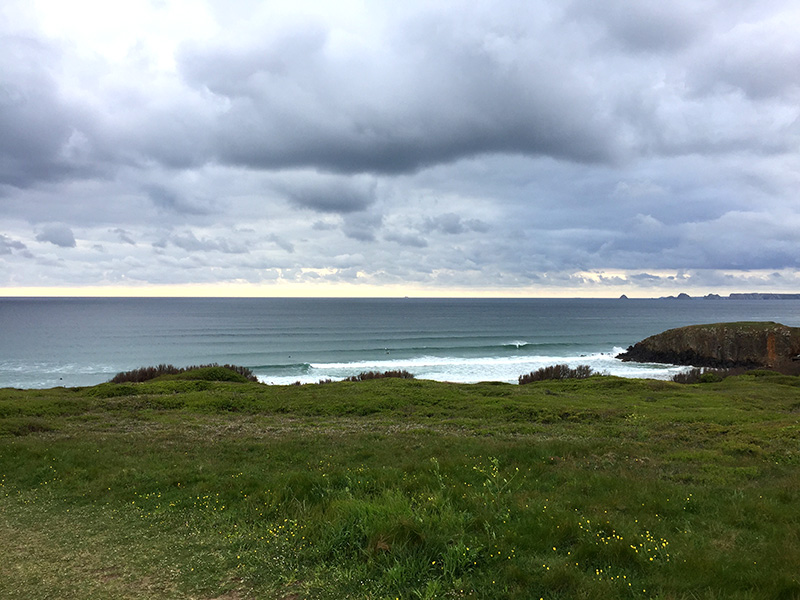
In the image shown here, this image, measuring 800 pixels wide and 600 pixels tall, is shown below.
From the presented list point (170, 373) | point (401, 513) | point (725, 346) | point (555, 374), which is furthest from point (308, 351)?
point (401, 513)

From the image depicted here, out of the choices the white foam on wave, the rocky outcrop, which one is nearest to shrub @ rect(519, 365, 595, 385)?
the white foam on wave

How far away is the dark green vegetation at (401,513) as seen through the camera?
6223 mm

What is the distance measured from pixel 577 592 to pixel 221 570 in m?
5.04

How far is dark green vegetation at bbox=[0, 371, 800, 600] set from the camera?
6.22 m

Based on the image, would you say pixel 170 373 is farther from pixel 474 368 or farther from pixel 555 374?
pixel 555 374

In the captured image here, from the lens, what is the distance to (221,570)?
6.79 meters

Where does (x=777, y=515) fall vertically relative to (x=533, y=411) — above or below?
above

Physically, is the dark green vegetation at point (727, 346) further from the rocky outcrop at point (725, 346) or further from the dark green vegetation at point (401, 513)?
the dark green vegetation at point (401, 513)

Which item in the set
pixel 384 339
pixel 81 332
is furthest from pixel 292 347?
pixel 81 332

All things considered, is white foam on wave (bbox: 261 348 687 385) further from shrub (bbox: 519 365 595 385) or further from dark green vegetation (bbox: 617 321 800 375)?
dark green vegetation (bbox: 617 321 800 375)

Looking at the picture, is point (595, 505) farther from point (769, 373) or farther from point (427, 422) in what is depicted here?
point (769, 373)

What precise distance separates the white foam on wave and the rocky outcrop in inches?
211

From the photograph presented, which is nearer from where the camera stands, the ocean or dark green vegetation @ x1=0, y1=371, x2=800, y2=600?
dark green vegetation @ x1=0, y1=371, x2=800, y2=600

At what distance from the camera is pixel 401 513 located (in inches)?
300
